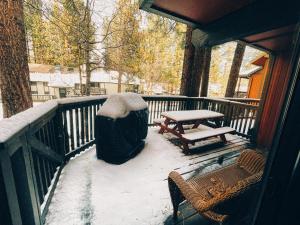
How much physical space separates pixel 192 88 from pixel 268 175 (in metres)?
6.60

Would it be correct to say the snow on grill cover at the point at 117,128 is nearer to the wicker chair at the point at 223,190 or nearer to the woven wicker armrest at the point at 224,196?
the wicker chair at the point at 223,190

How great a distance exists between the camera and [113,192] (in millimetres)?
2633

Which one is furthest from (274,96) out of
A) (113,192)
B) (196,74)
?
(113,192)

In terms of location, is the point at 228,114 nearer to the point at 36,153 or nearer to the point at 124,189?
the point at 124,189

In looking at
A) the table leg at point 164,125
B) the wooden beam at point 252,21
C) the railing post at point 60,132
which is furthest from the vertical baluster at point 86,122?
the wooden beam at point 252,21

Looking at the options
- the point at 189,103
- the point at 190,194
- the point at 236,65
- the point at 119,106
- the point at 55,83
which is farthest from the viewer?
the point at 55,83

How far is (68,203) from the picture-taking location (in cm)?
236

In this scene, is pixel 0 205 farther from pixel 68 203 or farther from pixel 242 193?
pixel 242 193

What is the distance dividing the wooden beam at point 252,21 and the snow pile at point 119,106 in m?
2.12

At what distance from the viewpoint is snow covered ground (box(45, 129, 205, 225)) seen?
2.18 meters

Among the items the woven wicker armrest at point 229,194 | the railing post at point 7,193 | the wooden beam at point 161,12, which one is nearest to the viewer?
the railing post at point 7,193

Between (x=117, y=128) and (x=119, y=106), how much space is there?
492 mm

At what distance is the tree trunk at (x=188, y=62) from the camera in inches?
270

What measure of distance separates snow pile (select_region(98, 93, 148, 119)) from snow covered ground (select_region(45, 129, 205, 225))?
1.07m
